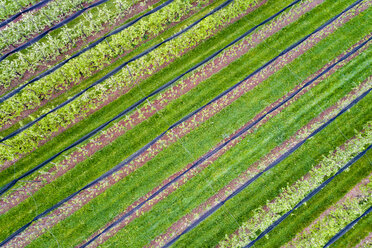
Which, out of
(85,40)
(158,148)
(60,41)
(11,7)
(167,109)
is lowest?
(158,148)

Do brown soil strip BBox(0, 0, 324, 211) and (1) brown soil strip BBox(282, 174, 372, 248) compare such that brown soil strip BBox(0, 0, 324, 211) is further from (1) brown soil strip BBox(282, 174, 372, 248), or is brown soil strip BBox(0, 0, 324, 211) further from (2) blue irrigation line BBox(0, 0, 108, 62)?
(1) brown soil strip BBox(282, 174, 372, 248)

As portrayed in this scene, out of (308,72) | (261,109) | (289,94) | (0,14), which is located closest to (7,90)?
(0,14)

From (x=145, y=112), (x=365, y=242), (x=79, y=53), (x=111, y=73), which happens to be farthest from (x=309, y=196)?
(x=79, y=53)

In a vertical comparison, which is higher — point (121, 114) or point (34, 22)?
point (34, 22)

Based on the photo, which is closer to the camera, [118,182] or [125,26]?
[118,182]

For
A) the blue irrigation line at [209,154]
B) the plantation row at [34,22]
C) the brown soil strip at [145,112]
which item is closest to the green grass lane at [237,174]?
the blue irrigation line at [209,154]

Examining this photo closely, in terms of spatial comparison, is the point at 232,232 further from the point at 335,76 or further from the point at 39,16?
the point at 39,16

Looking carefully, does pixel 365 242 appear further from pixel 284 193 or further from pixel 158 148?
pixel 158 148

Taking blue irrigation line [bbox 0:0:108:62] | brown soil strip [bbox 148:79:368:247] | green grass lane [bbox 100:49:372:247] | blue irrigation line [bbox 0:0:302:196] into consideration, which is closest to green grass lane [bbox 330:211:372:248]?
green grass lane [bbox 100:49:372:247]
